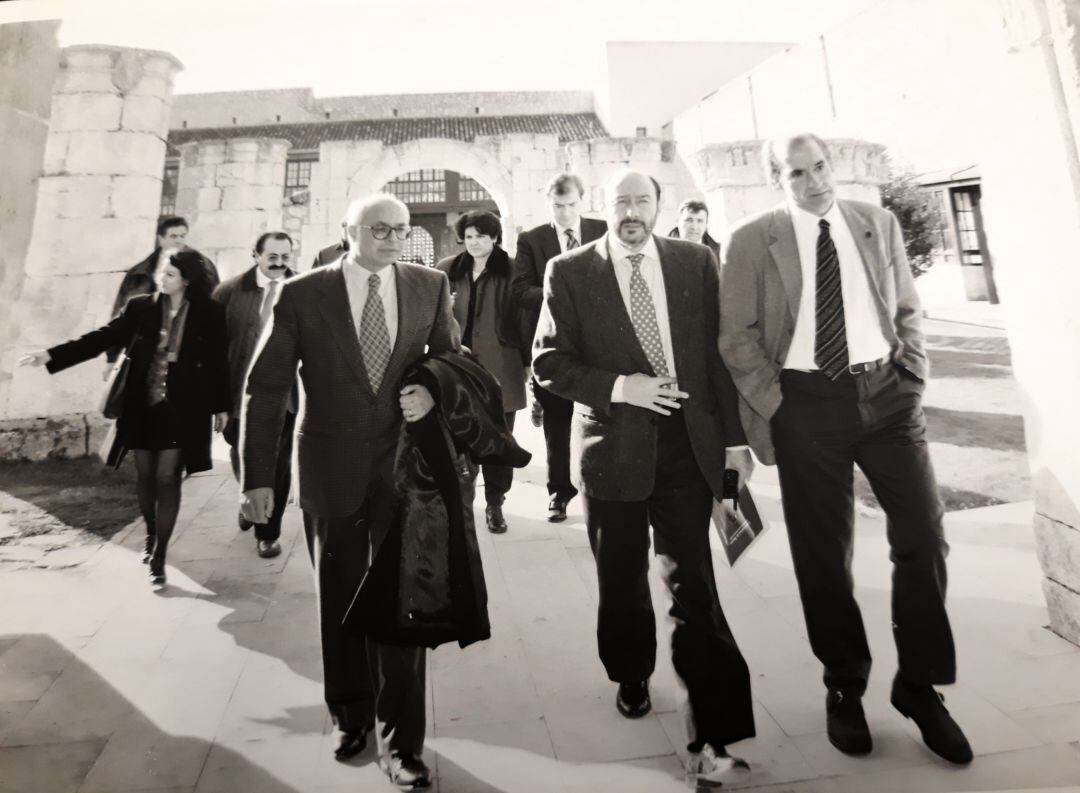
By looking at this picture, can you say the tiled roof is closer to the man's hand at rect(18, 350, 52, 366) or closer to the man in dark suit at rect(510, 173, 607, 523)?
the man's hand at rect(18, 350, 52, 366)

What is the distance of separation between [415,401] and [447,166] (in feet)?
19.8

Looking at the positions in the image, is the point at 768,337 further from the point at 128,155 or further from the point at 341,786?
the point at 128,155

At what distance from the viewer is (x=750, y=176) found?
6.66ft

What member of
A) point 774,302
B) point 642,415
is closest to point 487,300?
point 642,415

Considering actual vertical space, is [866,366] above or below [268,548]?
above

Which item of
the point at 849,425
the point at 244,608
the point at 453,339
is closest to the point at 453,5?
the point at 453,339

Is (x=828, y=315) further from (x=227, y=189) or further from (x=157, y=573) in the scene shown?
(x=227, y=189)

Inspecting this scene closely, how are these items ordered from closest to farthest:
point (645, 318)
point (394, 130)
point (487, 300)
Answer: point (645, 318), point (487, 300), point (394, 130)

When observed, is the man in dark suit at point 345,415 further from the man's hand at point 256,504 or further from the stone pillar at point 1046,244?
the stone pillar at point 1046,244

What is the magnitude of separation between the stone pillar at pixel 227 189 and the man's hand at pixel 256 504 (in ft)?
8.28

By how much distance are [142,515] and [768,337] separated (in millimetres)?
2354

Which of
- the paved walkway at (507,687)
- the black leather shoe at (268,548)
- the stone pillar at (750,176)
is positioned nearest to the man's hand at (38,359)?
the paved walkway at (507,687)

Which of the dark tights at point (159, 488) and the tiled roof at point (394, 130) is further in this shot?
the tiled roof at point (394, 130)

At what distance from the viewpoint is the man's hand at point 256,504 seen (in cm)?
150
